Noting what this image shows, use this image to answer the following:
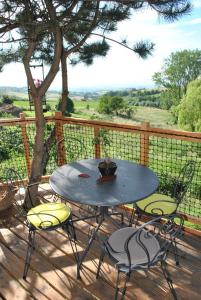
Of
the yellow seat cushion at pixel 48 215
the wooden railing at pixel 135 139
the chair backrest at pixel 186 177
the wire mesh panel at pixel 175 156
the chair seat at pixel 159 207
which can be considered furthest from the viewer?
the wire mesh panel at pixel 175 156

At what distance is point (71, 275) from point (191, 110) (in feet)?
62.4

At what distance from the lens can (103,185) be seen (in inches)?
93.2

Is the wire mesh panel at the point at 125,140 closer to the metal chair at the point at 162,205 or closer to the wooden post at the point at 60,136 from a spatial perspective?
the wooden post at the point at 60,136

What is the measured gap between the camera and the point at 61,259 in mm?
2555

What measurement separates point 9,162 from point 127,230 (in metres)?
3.11

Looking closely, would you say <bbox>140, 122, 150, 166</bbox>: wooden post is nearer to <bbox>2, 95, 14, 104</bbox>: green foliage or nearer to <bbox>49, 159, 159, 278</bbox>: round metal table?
<bbox>49, 159, 159, 278</bbox>: round metal table

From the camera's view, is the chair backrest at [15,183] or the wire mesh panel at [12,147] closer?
the chair backrest at [15,183]

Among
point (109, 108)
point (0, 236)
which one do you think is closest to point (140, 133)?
point (0, 236)

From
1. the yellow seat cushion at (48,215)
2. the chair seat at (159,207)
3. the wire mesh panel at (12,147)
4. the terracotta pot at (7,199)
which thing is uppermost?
the wire mesh panel at (12,147)

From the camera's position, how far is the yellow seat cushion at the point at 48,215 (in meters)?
2.29

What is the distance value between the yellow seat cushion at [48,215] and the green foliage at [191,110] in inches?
703

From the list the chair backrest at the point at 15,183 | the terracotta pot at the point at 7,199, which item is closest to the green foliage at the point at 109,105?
the chair backrest at the point at 15,183

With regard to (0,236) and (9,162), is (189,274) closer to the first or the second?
(0,236)

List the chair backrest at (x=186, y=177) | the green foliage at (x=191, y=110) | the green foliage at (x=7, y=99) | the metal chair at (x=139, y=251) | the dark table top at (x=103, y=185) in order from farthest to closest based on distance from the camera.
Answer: the green foliage at (x=191, y=110) < the green foliage at (x=7, y=99) < the chair backrest at (x=186, y=177) < the dark table top at (x=103, y=185) < the metal chair at (x=139, y=251)
